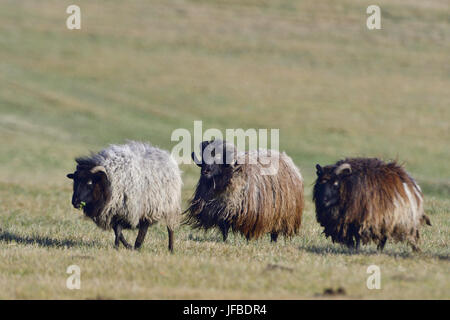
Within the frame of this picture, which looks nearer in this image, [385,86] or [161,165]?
[161,165]

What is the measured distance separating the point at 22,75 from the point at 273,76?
62.4 ft

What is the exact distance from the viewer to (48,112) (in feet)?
145

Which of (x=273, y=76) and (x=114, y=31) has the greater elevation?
(x=114, y=31)

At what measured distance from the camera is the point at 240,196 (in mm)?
13086

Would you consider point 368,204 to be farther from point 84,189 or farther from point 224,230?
point 84,189

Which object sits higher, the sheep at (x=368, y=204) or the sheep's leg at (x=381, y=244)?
the sheep at (x=368, y=204)

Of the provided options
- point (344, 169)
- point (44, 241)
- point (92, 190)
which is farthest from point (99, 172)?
point (344, 169)

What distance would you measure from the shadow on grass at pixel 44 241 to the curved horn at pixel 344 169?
438cm

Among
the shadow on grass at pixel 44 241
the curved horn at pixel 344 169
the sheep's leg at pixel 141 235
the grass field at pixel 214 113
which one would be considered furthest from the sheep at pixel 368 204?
the shadow on grass at pixel 44 241

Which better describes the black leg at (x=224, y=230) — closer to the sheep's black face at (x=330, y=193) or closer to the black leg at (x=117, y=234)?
the black leg at (x=117, y=234)

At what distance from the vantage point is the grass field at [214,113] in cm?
964
